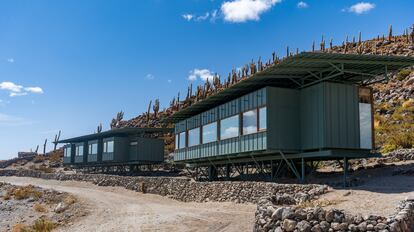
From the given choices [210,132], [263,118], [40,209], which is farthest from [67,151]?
[263,118]

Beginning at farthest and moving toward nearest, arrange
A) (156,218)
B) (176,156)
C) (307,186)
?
Answer: (176,156)
(156,218)
(307,186)

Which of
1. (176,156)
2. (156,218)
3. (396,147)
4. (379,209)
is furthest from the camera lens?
(176,156)

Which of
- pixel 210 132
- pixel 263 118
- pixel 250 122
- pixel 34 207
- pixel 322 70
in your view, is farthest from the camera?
pixel 34 207

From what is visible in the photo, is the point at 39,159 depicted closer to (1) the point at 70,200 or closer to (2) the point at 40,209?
(2) the point at 40,209

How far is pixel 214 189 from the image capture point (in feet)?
84.2

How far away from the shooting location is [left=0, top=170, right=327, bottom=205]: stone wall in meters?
18.0

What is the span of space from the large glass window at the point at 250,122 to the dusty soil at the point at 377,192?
5.77 metres

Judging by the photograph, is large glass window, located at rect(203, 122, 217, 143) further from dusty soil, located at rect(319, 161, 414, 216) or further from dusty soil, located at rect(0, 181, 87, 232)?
dusty soil, located at rect(319, 161, 414, 216)

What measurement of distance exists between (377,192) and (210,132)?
609 inches

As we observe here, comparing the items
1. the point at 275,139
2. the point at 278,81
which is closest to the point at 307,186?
the point at 275,139

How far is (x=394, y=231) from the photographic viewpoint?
1042cm

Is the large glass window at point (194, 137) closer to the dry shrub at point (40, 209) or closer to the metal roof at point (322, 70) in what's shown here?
the metal roof at point (322, 70)

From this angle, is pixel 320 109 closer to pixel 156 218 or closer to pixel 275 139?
pixel 275 139

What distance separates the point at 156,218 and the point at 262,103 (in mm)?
7954
